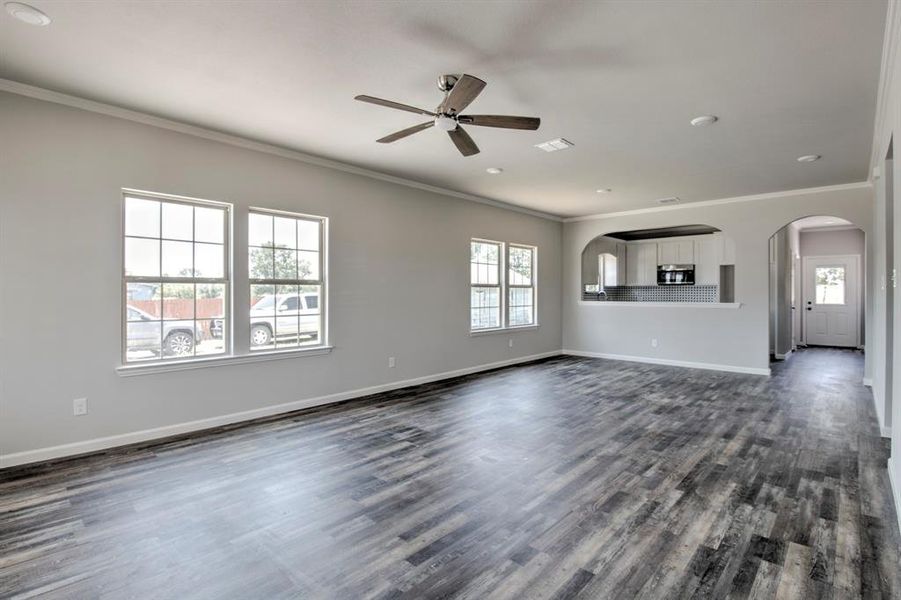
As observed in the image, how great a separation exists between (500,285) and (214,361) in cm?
460

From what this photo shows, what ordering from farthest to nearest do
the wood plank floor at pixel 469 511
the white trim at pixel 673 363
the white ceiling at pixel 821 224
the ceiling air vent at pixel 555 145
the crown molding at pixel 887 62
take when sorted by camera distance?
1. the white ceiling at pixel 821 224
2. the white trim at pixel 673 363
3. the ceiling air vent at pixel 555 145
4. the crown molding at pixel 887 62
5. the wood plank floor at pixel 469 511

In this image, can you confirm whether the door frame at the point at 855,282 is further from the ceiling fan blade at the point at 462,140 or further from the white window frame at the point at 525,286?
the ceiling fan blade at the point at 462,140

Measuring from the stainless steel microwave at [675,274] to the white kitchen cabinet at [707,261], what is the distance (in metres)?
0.10

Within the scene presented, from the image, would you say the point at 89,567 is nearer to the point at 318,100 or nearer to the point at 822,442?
the point at 318,100

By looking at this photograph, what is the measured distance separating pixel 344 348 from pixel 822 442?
4.66 meters

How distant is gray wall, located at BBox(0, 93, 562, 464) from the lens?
3318 mm

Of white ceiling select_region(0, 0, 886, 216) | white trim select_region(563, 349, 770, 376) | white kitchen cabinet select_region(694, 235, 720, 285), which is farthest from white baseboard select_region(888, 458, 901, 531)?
white kitchen cabinet select_region(694, 235, 720, 285)

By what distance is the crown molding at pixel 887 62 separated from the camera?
2.33 meters

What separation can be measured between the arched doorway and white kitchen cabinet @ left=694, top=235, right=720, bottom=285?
6.15 feet

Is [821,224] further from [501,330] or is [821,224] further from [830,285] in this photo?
[501,330]

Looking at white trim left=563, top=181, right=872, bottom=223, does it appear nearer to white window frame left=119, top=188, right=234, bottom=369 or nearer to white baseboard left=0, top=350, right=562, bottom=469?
white baseboard left=0, top=350, right=562, bottom=469

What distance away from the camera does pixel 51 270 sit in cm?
343

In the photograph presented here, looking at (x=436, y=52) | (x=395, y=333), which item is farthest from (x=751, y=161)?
(x=395, y=333)

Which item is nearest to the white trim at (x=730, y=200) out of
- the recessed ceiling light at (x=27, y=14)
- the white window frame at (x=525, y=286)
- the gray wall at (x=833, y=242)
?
the white window frame at (x=525, y=286)
